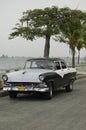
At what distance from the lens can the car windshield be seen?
16.0 m

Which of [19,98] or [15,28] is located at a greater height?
[15,28]

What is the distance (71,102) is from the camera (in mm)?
13859

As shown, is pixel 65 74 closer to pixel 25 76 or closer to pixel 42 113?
pixel 25 76

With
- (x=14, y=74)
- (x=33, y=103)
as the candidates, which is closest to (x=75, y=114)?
(x=33, y=103)

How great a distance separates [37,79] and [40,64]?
84.8 inches

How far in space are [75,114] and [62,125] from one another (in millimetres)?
1788

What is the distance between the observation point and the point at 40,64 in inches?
636

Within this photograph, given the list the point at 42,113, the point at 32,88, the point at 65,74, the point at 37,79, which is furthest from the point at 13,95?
the point at 42,113

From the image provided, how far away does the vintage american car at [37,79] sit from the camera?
14102 millimetres

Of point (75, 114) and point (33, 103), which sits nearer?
point (75, 114)

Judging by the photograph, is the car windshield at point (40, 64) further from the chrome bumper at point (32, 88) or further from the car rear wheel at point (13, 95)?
the chrome bumper at point (32, 88)

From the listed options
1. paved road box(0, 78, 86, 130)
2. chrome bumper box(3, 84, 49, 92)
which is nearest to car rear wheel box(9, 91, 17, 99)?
paved road box(0, 78, 86, 130)

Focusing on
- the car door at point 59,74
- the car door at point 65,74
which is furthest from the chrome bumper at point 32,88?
the car door at point 65,74

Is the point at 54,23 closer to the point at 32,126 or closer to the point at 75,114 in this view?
the point at 75,114
